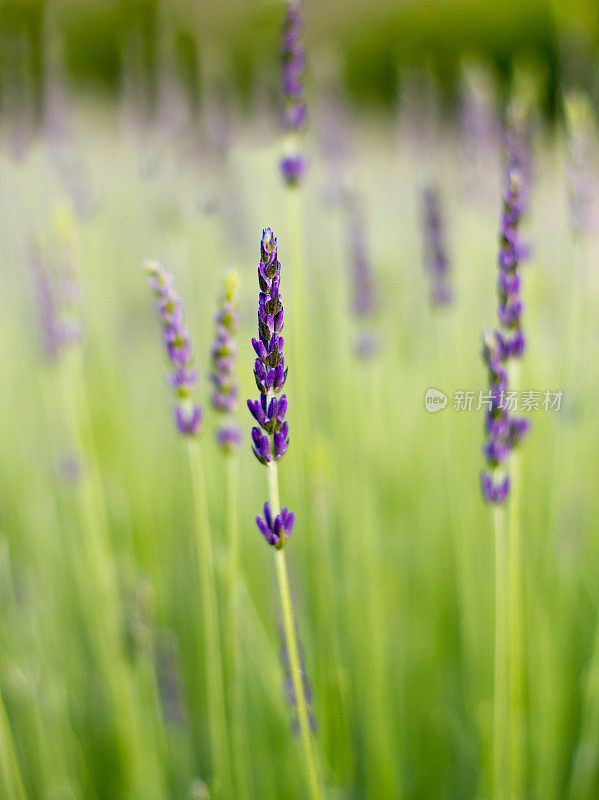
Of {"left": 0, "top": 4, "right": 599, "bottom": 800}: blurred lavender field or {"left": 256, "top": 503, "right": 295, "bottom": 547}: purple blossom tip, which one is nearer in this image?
{"left": 256, "top": 503, "right": 295, "bottom": 547}: purple blossom tip

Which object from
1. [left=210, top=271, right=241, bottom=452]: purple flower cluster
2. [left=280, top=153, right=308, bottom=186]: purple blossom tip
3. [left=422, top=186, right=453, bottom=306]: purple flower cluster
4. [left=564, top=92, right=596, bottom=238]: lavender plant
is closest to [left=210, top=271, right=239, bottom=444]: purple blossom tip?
[left=210, top=271, right=241, bottom=452]: purple flower cluster

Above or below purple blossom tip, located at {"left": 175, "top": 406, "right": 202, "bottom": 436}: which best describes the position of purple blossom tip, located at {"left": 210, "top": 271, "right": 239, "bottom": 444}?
above

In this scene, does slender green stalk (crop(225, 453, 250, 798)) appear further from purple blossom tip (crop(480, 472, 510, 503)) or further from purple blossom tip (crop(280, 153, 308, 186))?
purple blossom tip (crop(280, 153, 308, 186))

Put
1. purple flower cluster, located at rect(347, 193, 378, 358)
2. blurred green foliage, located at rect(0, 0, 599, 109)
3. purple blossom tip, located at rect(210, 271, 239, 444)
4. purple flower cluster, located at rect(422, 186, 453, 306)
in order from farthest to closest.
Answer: blurred green foliage, located at rect(0, 0, 599, 109), purple flower cluster, located at rect(347, 193, 378, 358), purple flower cluster, located at rect(422, 186, 453, 306), purple blossom tip, located at rect(210, 271, 239, 444)

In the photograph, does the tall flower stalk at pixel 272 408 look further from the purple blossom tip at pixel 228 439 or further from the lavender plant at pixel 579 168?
the lavender plant at pixel 579 168

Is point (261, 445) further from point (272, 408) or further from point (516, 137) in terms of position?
point (516, 137)

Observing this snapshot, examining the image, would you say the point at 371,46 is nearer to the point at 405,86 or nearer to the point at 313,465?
the point at 405,86

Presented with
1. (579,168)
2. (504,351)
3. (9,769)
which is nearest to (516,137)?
(579,168)

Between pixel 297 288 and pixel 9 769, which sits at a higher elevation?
pixel 297 288
